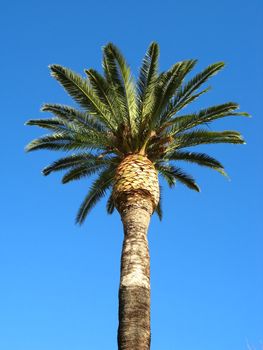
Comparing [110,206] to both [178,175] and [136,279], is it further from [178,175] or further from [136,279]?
[136,279]

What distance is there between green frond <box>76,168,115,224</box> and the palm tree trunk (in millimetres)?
3678

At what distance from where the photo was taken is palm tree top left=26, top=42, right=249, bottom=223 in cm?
1579

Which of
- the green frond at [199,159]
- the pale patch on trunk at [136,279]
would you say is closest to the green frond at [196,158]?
the green frond at [199,159]

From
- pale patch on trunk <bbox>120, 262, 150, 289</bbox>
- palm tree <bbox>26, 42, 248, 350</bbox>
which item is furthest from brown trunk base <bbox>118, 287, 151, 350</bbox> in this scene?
palm tree <bbox>26, 42, 248, 350</bbox>

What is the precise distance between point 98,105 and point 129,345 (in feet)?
24.7

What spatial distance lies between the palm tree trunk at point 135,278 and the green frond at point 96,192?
368 centimetres

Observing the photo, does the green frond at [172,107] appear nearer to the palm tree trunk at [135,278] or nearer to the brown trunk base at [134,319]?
the palm tree trunk at [135,278]

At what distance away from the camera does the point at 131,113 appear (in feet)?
52.4

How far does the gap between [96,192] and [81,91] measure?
13.5 ft

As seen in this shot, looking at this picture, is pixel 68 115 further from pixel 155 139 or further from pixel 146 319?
pixel 146 319

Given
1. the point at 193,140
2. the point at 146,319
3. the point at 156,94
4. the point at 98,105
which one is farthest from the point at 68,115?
the point at 146,319

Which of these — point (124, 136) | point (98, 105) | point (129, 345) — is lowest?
point (129, 345)

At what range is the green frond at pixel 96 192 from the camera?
1776cm

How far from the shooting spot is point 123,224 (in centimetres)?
1392
